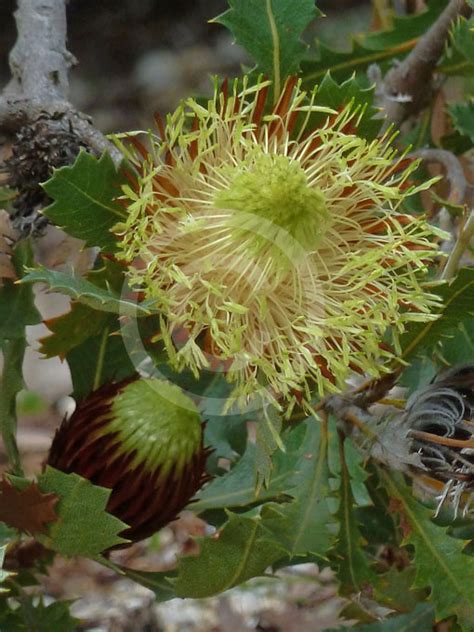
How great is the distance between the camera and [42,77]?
1.49 meters

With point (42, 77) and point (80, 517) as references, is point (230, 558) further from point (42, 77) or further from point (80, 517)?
point (42, 77)

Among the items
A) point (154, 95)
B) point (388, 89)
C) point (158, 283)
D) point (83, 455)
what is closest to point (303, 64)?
point (388, 89)

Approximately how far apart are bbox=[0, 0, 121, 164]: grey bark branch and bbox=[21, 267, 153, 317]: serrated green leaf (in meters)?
0.29

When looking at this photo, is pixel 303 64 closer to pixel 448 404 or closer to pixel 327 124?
pixel 327 124

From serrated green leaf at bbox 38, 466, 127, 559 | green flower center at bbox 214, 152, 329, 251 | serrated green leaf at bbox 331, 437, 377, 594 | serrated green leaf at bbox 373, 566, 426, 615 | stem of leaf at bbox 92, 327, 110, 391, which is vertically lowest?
serrated green leaf at bbox 373, 566, 426, 615

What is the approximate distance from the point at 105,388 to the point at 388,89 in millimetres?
941

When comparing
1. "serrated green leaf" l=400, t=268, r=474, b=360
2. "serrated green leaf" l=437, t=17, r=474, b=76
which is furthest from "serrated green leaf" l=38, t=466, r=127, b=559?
"serrated green leaf" l=437, t=17, r=474, b=76

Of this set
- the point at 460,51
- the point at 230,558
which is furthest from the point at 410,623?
the point at 460,51

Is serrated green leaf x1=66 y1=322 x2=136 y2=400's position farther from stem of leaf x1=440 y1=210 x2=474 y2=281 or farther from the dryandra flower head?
stem of leaf x1=440 y1=210 x2=474 y2=281

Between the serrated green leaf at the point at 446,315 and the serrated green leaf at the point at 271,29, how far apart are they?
363 mm

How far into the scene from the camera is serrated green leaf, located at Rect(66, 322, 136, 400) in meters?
1.48

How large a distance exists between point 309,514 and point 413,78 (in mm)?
959

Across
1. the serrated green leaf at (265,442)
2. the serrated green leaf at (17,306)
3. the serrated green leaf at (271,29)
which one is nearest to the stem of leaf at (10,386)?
the serrated green leaf at (17,306)

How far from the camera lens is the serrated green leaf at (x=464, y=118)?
157 centimetres
